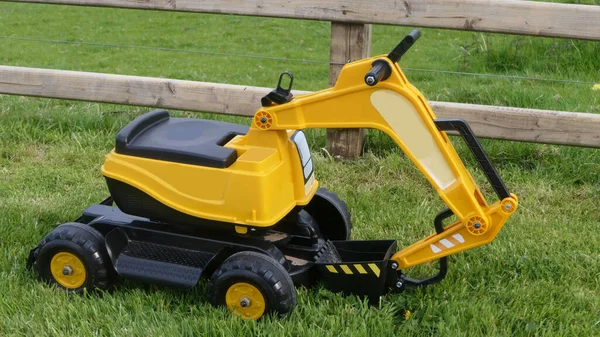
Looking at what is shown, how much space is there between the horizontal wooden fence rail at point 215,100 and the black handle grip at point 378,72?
1.99m

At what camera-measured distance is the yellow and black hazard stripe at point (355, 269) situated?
11.2ft

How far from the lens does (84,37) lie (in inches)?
487

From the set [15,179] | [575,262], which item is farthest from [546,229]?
[15,179]

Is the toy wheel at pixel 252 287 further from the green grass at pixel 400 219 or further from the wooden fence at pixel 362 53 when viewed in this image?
the wooden fence at pixel 362 53

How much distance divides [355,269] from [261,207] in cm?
53

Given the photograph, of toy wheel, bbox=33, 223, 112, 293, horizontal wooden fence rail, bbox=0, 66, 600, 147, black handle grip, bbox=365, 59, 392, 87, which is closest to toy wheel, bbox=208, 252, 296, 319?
toy wheel, bbox=33, 223, 112, 293

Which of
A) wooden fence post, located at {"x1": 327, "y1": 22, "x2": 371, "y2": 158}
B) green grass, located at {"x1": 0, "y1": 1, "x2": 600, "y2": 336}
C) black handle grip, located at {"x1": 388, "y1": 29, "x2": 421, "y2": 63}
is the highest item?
black handle grip, located at {"x1": 388, "y1": 29, "x2": 421, "y2": 63}

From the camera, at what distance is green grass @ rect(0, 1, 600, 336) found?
3.30 meters

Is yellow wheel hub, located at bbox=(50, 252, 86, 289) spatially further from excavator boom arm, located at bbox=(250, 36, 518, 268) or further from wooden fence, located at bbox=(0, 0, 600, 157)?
wooden fence, located at bbox=(0, 0, 600, 157)

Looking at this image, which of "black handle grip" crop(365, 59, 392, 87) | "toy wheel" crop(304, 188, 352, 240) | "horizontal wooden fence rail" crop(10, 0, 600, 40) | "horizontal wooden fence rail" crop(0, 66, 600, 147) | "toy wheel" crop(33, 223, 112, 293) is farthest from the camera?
"horizontal wooden fence rail" crop(0, 66, 600, 147)

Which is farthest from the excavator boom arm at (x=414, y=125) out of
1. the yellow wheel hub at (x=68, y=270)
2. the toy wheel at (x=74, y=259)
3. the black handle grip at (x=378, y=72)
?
the yellow wheel hub at (x=68, y=270)

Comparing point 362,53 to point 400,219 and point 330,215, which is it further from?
point 330,215

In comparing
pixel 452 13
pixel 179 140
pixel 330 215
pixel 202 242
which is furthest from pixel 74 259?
pixel 452 13

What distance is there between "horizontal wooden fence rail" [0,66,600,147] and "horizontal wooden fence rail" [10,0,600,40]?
1.74ft
